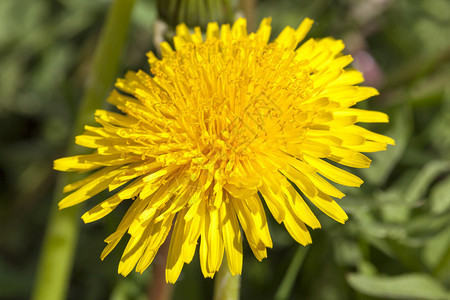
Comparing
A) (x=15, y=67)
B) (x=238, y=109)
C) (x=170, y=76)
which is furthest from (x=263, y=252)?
(x=15, y=67)

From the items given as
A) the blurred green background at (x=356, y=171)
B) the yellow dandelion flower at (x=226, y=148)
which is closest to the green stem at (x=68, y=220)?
the blurred green background at (x=356, y=171)

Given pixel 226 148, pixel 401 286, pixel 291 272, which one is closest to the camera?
pixel 226 148

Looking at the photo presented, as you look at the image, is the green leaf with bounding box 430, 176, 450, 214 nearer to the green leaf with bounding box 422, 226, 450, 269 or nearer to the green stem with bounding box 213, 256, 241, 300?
the green leaf with bounding box 422, 226, 450, 269

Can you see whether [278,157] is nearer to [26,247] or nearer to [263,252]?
[263,252]

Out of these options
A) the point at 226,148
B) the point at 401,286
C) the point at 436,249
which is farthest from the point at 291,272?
the point at 226,148

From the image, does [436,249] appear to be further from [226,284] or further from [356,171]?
[226,284]

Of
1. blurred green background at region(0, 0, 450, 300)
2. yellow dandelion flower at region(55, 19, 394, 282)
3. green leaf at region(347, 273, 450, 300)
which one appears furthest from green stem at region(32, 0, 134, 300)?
green leaf at region(347, 273, 450, 300)

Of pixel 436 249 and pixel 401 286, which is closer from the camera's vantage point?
pixel 401 286
